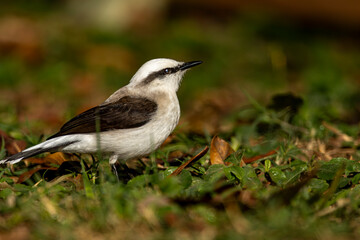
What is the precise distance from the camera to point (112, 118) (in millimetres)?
5398

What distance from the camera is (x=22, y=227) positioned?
3.95m

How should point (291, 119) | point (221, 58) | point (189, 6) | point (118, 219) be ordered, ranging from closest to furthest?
point (118, 219) → point (291, 119) → point (221, 58) → point (189, 6)

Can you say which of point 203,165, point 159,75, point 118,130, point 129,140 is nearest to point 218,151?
point 203,165

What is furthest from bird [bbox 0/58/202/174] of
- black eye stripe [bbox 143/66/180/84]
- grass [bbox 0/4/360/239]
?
black eye stripe [bbox 143/66/180/84]

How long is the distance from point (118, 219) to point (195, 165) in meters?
1.63

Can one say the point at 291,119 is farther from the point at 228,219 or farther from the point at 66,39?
the point at 66,39

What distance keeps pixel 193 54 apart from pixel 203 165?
26.6 feet

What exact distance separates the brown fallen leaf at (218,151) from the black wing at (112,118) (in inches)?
26.5

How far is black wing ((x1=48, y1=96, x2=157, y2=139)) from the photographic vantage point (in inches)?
209

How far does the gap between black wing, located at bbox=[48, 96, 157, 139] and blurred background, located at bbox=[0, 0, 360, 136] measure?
1.37 meters

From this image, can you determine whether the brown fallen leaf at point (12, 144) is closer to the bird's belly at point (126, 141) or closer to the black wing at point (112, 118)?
the black wing at point (112, 118)

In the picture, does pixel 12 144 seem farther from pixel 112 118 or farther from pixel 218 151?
pixel 218 151

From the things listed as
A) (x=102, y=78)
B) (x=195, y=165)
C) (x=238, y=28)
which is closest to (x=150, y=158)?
(x=195, y=165)

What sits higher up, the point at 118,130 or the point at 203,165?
the point at 118,130
